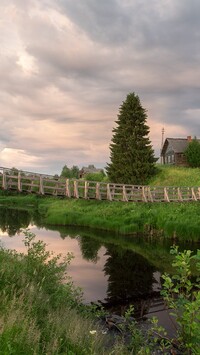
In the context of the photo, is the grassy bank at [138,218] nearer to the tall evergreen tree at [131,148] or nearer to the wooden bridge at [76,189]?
the wooden bridge at [76,189]

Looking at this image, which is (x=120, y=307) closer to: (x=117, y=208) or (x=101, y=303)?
(x=101, y=303)

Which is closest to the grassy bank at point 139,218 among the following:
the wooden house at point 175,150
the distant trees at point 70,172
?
the wooden house at point 175,150

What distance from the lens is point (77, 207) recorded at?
4666 cm

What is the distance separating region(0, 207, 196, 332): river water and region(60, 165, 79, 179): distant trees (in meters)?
74.6

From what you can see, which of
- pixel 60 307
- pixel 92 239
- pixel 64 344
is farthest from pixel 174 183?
pixel 64 344

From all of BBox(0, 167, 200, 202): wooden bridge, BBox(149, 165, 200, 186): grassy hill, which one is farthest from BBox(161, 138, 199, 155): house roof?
BBox(0, 167, 200, 202): wooden bridge

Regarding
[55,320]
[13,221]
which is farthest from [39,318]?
[13,221]

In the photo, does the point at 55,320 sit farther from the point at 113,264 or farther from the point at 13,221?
the point at 13,221

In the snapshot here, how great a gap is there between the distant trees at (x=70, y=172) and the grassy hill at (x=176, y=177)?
59654 mm

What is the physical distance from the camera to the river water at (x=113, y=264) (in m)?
16.6

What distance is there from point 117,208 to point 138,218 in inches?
214

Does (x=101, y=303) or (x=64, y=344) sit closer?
(x=64, y=344)

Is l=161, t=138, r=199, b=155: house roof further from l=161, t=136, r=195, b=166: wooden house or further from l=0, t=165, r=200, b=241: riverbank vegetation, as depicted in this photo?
l=0, t=165, r=200, b=241: riverbank vegetation

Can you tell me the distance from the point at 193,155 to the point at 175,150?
22.3 ft
